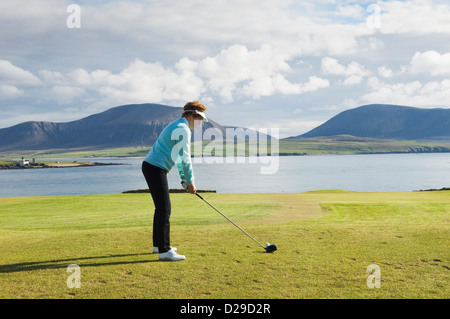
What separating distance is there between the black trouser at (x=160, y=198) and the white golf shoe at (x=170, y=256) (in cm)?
11

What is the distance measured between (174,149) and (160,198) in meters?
1.09

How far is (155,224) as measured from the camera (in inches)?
332

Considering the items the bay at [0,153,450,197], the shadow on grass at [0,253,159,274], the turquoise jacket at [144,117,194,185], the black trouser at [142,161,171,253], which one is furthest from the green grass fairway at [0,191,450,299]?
the bay at [0,153,450,197]

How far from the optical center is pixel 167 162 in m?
8.09

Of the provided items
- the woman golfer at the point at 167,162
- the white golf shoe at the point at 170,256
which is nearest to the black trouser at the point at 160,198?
the woman golfer at the point at 167,162

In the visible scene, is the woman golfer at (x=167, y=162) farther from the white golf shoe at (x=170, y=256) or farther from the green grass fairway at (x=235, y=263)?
the green grass fairway at (x=235, y=263)

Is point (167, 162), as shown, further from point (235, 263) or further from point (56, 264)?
point (56, 264)

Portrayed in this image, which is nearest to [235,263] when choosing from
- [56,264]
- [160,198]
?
[160,198]

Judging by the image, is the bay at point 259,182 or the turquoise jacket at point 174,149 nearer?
the turquoise jacket at point 174,149

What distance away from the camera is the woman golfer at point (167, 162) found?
7.92 meters

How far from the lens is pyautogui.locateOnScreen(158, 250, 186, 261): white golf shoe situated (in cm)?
793

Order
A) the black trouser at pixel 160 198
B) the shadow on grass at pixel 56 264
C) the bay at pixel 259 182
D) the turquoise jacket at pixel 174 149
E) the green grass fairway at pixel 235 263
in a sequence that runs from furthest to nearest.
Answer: the bay at pixel 259 182 → the black trouser at pixel 160 198 → the turquoise jacket at pixel 174 149 → the shadow on grass at pixel 56 264 → the green grass fairway at pixel 235 263

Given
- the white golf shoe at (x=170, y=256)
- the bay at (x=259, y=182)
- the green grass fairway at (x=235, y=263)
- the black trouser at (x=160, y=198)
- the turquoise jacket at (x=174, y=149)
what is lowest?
the bay at (x=259, y=182)
